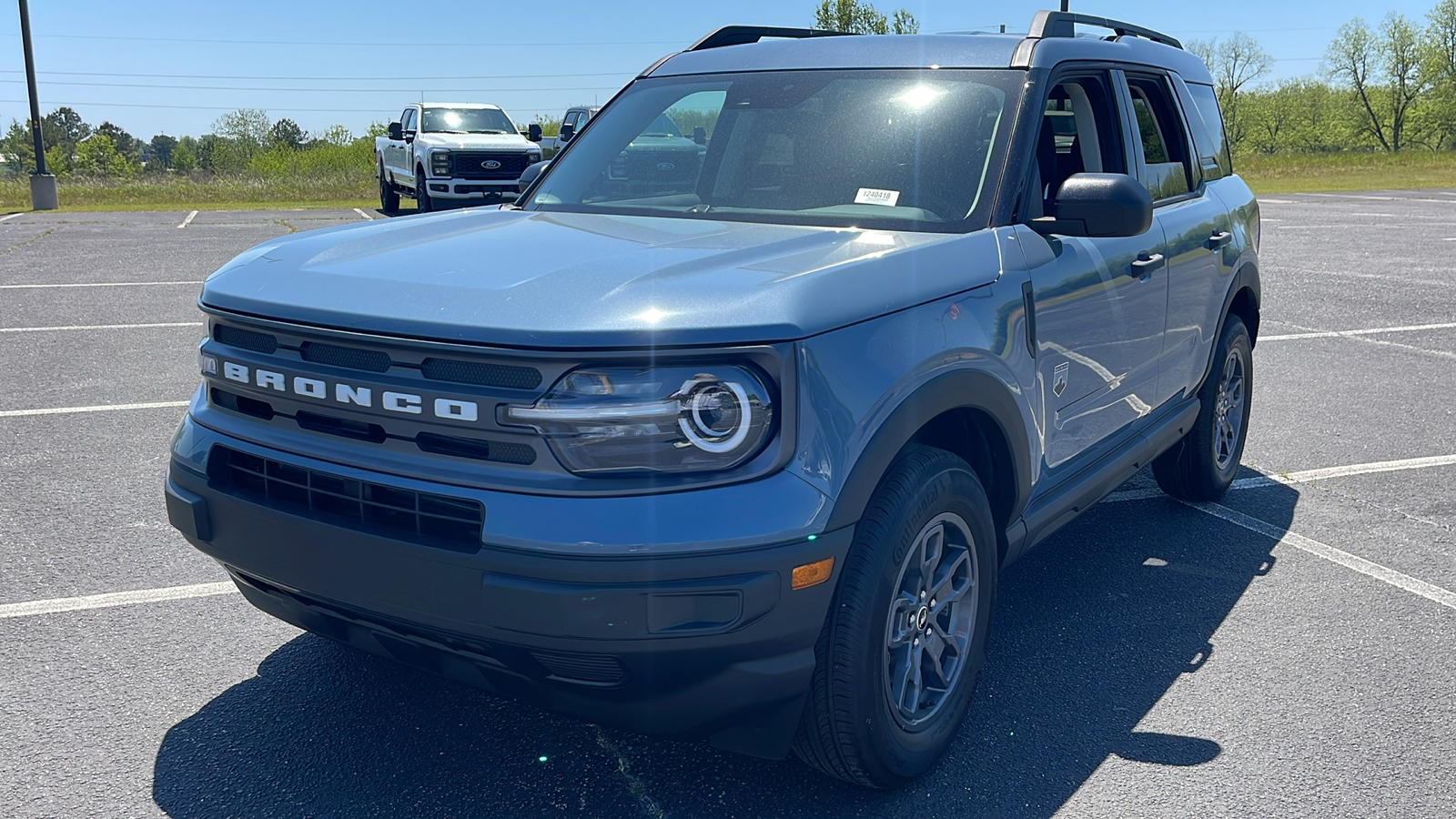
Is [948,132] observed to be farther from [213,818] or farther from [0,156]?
[0,156]

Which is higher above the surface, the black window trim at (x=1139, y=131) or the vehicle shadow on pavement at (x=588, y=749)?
the black window trim at (x=1139, y=131)

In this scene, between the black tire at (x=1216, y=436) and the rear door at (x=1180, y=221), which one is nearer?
the rear door at (x=1180, y=221)

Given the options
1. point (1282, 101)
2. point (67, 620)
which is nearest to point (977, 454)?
point (67, 620)

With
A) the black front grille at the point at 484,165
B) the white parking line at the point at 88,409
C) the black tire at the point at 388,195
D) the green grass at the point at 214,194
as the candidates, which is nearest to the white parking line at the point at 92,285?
the white parking line at the point at 88,409

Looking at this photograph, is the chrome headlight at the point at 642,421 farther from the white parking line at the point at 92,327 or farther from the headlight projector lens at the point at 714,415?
the white parking line at the point at 92,327

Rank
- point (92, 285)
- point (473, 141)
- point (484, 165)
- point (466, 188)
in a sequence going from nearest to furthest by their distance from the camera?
point (92, 285)
point (466, 188)
point (484, 165)
point (473, 141)

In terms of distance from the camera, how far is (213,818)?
278 cm

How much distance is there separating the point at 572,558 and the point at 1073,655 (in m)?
2.09

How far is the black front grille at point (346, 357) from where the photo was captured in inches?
100

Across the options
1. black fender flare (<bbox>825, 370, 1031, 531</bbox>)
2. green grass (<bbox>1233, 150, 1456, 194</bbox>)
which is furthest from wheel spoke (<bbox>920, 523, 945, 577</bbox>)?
green grass (<bbox>1233, 150, 1456, 194</bbox>)

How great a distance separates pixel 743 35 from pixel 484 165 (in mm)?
16257

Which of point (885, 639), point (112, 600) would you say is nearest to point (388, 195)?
point (112, 600)

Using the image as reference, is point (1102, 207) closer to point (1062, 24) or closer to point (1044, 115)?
point (1044, 115)

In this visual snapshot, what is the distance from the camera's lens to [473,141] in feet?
67.8
